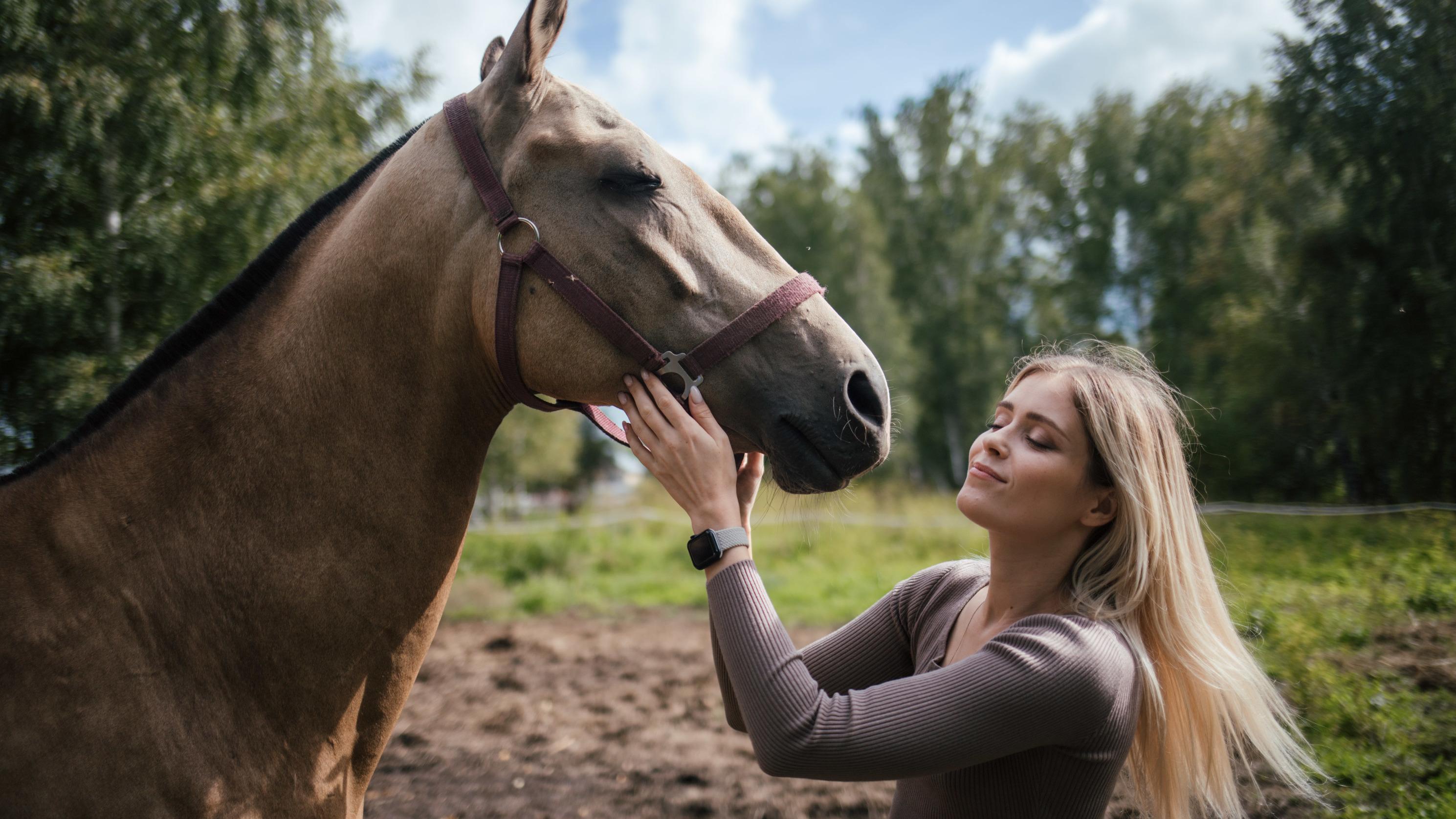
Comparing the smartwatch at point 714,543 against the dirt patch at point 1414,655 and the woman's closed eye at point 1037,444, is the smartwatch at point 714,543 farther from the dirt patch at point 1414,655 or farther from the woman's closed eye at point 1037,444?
the dirt patch at point 1414,655

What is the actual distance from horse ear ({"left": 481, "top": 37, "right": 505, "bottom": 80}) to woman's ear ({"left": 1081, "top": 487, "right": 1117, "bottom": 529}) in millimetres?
1824

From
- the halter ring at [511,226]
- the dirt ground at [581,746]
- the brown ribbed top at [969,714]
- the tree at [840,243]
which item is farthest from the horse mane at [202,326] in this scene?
the tree at [840,243]

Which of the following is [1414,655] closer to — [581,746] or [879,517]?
[581,746]

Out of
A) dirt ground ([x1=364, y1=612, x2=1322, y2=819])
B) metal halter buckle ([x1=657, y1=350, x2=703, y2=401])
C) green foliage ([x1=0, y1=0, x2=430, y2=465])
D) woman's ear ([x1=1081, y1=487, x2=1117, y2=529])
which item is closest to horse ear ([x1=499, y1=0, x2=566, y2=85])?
metal halter buckle ([x1=657, y1=350, x2=703, y2=401])

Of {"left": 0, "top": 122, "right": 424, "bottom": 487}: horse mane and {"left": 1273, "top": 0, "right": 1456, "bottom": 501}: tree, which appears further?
{"left": 1273, "top": 0, "right": 1456, "bottom": 501}: tree

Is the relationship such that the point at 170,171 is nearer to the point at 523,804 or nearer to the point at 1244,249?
the point at 523,804

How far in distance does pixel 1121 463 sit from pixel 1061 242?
27984mm

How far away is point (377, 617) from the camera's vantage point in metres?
1.59

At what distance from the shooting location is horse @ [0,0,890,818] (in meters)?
1.49

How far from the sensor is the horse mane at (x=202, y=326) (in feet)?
5.43

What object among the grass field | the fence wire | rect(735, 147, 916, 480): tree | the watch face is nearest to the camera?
the watch face

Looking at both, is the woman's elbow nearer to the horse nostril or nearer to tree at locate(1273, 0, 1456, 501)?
the horse nostril

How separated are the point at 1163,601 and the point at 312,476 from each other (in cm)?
180

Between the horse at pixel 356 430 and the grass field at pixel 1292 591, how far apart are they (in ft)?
1.69
